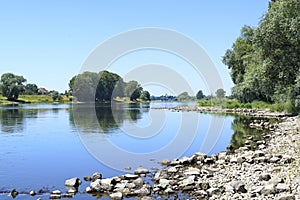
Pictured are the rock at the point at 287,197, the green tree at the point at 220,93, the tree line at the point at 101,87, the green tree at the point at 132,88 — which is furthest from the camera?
the tree line at the point at 101,87

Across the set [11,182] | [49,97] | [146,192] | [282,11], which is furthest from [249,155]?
[49,97]

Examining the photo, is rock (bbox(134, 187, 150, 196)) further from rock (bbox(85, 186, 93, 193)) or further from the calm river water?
the calm river water

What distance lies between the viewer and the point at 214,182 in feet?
44.9

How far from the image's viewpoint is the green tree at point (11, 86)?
131875mm

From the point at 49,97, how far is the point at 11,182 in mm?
152428

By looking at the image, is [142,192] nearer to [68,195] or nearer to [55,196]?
[68,195]

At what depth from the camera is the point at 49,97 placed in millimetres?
162375

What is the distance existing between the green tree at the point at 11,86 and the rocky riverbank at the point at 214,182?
127 meters

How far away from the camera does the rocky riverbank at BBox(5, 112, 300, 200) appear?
11516 mm

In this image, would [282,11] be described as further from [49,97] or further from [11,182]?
[49,97]

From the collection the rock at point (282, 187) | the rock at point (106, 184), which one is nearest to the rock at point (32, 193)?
the rock at point (106, 184)

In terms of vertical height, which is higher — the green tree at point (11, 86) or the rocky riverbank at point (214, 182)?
the green tree at point (11, 86)

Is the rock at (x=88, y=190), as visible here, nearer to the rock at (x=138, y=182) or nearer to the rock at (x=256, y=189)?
the rock at (x=138, y=182)

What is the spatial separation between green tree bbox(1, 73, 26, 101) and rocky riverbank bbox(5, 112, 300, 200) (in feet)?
416
